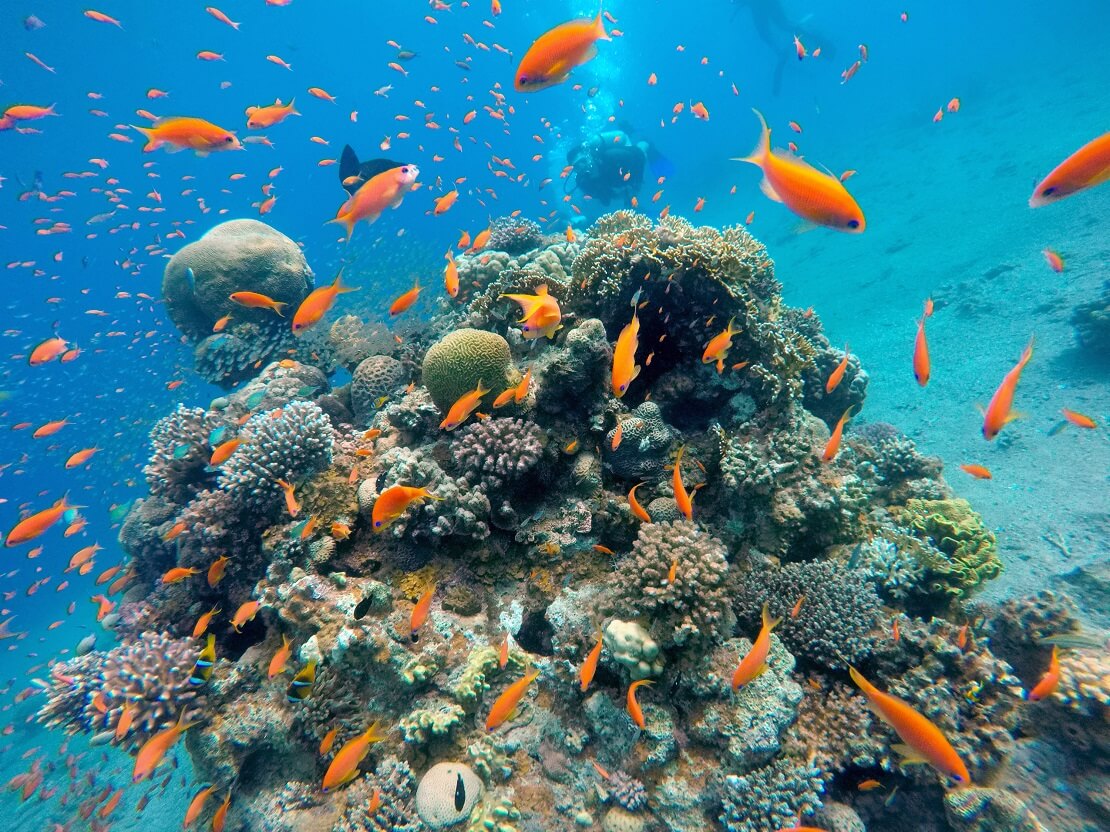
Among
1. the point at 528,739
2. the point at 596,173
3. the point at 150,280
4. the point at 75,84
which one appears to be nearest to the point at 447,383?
the point at 528,739

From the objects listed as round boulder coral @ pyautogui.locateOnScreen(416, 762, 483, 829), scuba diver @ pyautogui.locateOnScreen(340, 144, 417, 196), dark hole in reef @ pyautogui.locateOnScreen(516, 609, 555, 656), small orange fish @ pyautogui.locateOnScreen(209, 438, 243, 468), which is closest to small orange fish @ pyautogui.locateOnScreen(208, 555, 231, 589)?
small orange fish @ pyautogui.locateOnScreen(209, 438, 243, 468)

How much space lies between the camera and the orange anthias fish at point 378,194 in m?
4.26

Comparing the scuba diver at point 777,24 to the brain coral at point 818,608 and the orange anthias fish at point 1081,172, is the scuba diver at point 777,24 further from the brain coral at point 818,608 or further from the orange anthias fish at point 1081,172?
the brain coral at point 818,608

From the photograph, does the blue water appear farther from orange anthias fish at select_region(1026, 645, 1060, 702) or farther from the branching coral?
the branching coral

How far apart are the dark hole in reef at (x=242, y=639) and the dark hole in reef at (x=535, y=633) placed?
10.1 feet

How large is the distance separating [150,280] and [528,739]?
104835 millimetres

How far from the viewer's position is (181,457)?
6582mm

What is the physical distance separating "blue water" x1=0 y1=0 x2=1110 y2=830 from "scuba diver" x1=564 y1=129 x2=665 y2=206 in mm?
2844

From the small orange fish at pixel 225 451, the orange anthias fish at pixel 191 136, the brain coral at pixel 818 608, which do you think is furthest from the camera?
the small orange fish at pixel 225 451

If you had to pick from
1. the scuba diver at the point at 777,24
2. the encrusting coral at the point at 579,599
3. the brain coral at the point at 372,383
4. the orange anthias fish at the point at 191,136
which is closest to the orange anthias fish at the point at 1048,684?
the encrusting coral at the point at 579,599

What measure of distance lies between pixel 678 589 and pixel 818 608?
1.53 metres

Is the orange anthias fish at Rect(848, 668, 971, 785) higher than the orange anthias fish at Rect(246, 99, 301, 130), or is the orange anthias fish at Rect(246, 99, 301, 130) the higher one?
the orange anthias fish at Rect(246, 99, 301, 130)

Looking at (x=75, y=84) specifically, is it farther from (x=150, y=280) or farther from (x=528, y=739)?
(x=528, y=739)

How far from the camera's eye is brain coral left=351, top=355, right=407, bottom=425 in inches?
278
